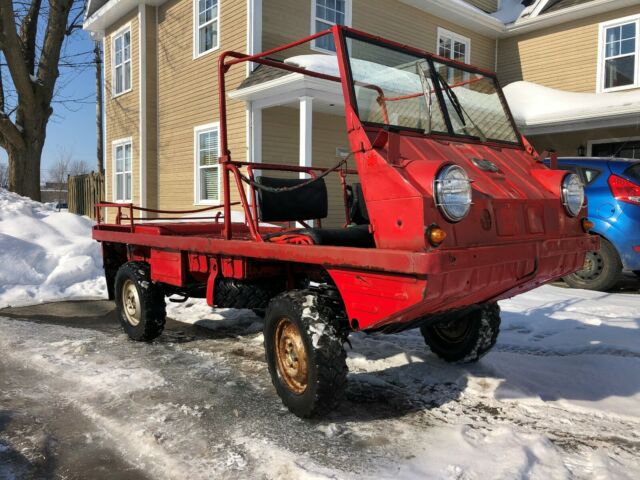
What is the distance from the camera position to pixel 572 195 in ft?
11.6

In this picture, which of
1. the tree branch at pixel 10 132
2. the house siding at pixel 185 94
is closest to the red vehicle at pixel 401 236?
the house siding at pixel 185 94

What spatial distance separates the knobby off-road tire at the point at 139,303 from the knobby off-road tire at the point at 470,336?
2.53 metres

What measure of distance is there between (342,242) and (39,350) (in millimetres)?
3021

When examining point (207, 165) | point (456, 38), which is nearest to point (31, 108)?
point (207, 165)

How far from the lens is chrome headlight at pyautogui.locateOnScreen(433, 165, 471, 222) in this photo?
274cm

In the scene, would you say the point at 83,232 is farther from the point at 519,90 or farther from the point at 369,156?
the point at 519,90

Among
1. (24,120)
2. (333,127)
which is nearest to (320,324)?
(333,127)

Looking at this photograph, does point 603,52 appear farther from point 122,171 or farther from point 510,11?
point 122,171

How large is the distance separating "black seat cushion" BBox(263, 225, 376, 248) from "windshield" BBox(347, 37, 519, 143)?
723mm

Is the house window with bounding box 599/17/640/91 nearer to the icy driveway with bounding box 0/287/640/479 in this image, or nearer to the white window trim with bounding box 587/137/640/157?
the white window trim with bounding box 587/137/640/157

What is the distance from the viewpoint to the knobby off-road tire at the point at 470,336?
4.15m

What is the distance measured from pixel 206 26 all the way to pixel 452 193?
11.6 meters

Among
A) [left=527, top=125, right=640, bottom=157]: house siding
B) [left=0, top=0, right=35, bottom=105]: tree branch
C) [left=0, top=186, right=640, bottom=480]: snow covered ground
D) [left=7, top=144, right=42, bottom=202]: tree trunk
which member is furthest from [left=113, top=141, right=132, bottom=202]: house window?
[left=527, top=125, right=640, bottom=157]: house siding

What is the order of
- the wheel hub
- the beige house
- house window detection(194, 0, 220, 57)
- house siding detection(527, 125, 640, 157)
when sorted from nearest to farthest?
the wheel hub < the beige house < house window detection(194, 0, 220, 57) < house siding detection(527, 125, 640, 157)
